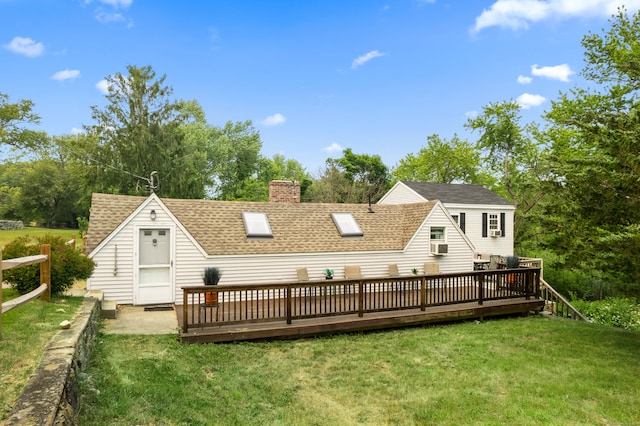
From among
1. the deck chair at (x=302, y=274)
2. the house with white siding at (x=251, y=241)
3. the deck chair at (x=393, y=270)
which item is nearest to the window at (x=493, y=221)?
the house with white siding at (x=251, y=241)

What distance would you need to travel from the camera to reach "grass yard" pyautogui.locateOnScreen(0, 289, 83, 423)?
329 cm

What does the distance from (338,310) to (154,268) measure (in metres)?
5.35

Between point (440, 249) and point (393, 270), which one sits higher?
point (440, 249)

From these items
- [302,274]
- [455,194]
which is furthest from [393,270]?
[455,194]

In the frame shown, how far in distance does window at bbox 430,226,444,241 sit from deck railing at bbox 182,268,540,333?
2.76 meters

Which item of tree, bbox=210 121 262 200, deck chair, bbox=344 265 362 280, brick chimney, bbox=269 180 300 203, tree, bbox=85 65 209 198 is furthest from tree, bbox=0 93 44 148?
deck chair, bbox=344 265 362 280

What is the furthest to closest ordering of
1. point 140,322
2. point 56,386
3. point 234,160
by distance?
point 234,160 < point 140,322 < point 56,386

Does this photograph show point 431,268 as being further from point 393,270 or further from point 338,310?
point 338,310

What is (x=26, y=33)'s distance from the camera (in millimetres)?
22250

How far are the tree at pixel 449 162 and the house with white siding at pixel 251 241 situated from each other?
21946 millimetres

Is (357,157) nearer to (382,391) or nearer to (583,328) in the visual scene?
(583,328)

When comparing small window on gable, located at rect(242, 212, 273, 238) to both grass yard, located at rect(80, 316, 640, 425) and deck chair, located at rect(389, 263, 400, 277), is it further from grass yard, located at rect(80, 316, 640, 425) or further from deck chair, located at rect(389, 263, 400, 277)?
grass yard, located at rect(80, 316, 640, 425)

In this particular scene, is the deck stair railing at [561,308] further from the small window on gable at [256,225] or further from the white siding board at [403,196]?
the small window on gable at [256,225]

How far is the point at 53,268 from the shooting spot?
7605 millimetres
